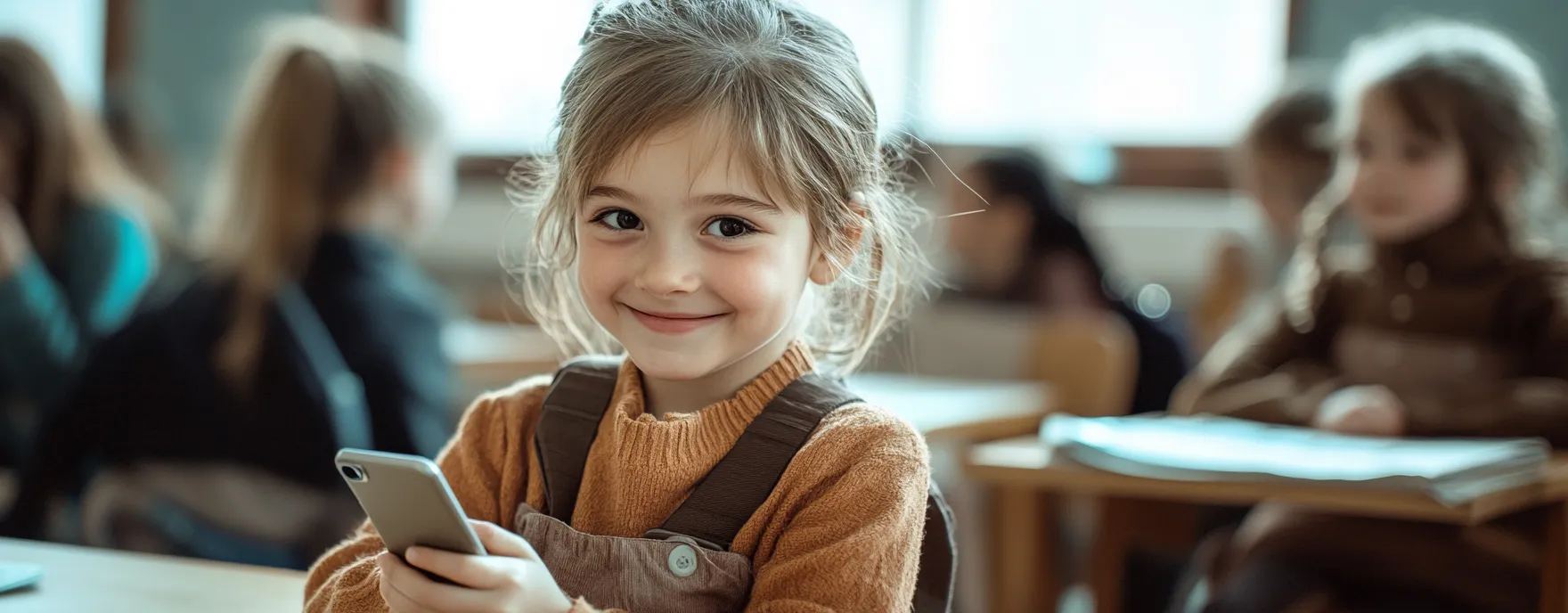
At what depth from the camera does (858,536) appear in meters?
0.92

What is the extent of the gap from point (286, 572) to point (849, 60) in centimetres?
57

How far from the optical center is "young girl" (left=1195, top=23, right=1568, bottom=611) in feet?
6.20

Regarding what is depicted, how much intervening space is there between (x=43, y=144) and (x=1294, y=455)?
2.44 meters

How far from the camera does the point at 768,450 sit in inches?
38.8

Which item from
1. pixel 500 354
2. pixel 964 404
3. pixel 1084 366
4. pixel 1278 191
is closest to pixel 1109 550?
pixel 964 404

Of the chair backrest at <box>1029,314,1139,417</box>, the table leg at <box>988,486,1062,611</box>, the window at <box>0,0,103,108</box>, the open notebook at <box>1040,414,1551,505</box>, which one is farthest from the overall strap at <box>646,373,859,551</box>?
the window at <box>0,0,103,108</box>

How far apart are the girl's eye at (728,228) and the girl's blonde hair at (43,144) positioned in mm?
2372

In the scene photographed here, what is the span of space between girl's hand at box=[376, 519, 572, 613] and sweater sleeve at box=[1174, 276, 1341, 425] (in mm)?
1506

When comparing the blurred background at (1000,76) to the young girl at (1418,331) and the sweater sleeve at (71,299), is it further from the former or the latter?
the young girl at (1418,331)

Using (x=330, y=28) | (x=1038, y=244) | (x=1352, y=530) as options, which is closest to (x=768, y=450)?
(x=1352, y=530)

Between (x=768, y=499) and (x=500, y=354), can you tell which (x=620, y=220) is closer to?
(x=768, y=499)

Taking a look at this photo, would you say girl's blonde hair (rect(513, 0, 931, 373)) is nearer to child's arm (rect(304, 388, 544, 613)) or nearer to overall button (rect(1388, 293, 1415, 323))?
child's arm (rect(304, 388, 544, 613))

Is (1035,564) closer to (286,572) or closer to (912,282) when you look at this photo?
(912,282)

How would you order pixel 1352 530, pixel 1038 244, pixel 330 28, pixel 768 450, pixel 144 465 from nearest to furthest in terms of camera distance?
1. pixel 768 450
2. pixel 1352 530
3. pixel 144 465
4. pixel 330 28
5. pixel 1038 244
